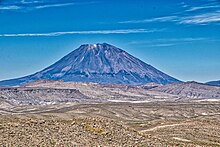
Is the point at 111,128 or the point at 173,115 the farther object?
the point at 173,115

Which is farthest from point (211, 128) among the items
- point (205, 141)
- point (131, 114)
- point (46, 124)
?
point (131, 114)

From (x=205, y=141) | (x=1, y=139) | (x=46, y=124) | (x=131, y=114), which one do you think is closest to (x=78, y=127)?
(x=46, y=124)

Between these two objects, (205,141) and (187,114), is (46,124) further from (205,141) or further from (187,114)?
(187,114)

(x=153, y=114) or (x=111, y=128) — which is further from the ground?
(x=111, y=128)

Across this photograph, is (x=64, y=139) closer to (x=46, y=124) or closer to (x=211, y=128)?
(x=46, y=124)

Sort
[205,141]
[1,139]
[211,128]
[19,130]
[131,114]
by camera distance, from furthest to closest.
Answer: [131,114]
[211,128]
[205,141]
[19,130]
[1,139]

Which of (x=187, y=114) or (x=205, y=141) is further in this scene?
(x=187, y=114)

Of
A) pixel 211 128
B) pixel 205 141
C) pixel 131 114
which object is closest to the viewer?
pixel 205 141

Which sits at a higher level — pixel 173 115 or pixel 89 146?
pixel 89 146

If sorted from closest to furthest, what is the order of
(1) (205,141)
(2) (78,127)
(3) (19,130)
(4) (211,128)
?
(3) (19,130) → (2) (78,127) → (1) (205,141) → (4) (211,128)
